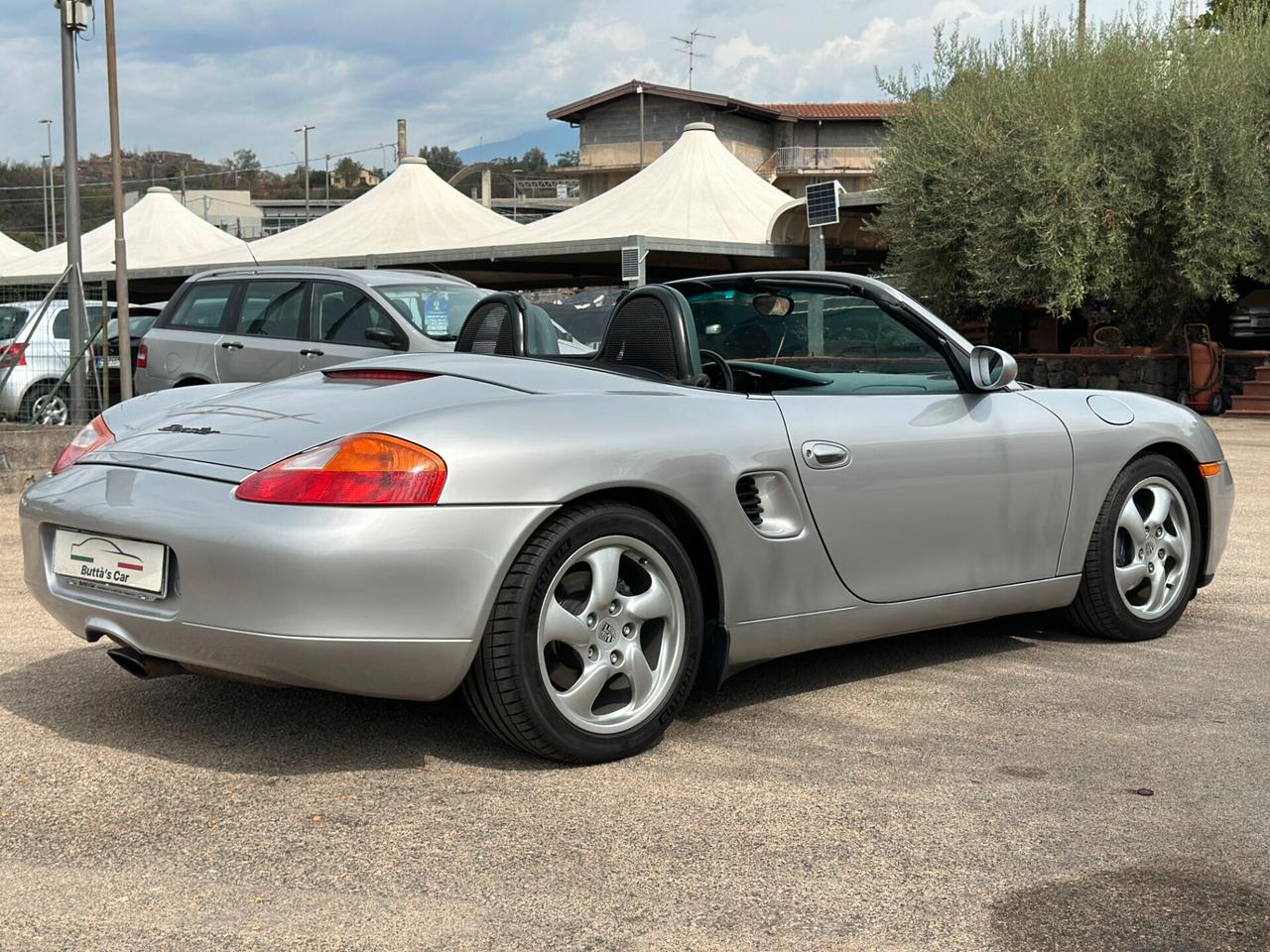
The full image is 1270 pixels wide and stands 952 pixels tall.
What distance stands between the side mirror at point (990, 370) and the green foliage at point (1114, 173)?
1501 cm

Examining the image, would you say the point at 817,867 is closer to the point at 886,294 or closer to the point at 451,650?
the point at 451,650

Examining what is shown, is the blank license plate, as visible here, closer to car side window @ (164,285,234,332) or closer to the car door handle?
the car door handle

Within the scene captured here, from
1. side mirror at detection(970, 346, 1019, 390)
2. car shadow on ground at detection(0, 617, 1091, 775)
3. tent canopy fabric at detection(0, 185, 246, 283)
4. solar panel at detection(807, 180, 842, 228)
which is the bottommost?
car shadow on ground at detection(0, 617, 1091, 775)

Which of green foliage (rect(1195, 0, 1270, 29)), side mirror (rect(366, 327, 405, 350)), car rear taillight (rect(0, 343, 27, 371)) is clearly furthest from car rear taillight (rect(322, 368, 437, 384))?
green foliage (rect(1195, 0, 1270, 29))

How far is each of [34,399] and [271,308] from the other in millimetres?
2587

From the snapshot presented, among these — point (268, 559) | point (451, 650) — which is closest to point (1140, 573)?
point (451, 650)

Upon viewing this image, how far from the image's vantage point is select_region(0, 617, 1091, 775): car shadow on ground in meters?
3.60

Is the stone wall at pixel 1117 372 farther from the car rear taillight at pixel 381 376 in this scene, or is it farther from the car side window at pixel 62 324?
the car rear taillight at pixel 381 376

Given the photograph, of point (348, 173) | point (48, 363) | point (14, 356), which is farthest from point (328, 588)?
point (348, 173)

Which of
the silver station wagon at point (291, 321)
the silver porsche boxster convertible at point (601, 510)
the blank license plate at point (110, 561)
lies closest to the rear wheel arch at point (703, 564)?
the silver porsche boxster convertible at point (601, 510)

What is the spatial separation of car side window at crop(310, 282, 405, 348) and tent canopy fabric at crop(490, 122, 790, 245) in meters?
14.2

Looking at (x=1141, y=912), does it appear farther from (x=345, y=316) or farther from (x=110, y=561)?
(x=345, y=316)

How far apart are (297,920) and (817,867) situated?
1014 mm

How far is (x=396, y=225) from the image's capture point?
29609 millimetres
